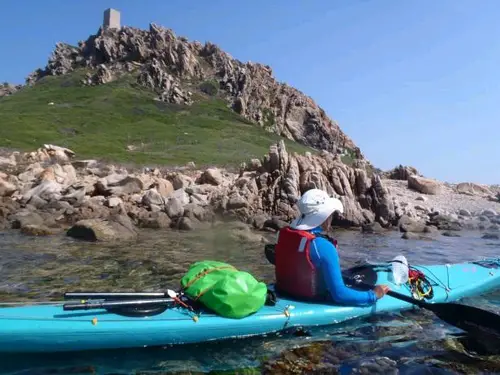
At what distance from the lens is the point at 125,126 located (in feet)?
271

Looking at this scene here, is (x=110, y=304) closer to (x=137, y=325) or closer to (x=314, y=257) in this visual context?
(x=137, y=325)

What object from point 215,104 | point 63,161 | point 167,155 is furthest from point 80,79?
point 63,161

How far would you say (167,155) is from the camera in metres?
58.8

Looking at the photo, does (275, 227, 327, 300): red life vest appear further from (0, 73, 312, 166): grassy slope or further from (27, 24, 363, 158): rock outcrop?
(27, 24, 363, 158): rock outcrop

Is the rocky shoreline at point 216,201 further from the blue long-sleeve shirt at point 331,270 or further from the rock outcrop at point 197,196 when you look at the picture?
the blue long-sleeve shirt at point 331,270

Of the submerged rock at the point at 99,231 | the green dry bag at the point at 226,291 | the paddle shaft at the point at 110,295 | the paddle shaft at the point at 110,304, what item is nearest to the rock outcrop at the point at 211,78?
the submerged rock at the point at 99,231

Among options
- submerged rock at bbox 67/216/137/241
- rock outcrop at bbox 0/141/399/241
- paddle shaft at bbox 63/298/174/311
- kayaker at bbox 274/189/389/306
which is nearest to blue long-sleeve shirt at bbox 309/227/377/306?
kayaker at bbox 274/189/389/306

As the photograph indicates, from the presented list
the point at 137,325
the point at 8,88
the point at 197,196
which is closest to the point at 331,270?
the point at 137,325

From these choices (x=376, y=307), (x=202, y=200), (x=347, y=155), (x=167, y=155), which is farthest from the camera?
(x=347, y=155)

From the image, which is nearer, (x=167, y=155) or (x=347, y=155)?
(x=167, y=155)

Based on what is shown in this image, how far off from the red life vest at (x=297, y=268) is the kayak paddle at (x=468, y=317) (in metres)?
1.32

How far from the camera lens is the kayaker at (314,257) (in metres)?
6.75

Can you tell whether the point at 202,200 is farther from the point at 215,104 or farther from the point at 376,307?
the point at 215,104

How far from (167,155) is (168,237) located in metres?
41.2
